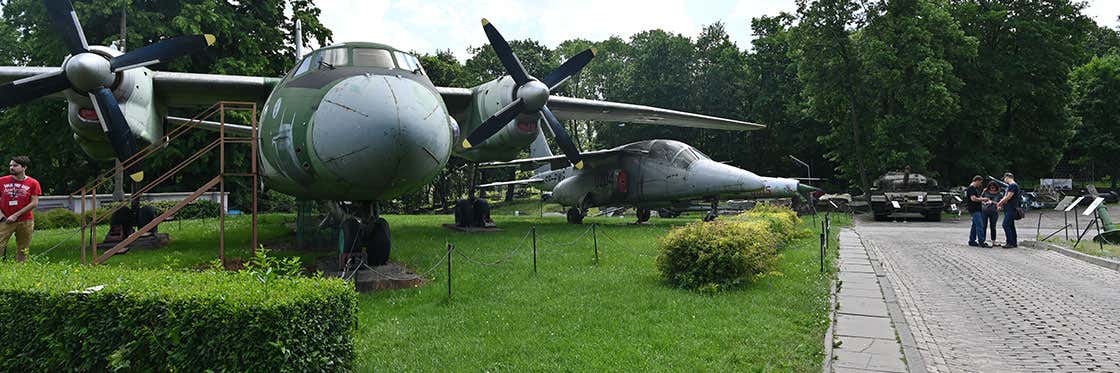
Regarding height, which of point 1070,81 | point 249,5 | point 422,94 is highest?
point 249,5

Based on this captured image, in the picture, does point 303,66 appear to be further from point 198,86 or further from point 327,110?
point 198,86

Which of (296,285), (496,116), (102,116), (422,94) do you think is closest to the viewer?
(296,285)

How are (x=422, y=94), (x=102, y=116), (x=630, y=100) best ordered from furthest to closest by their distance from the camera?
(x=630, y=100)
(x=102, y=116)
(x=422, y=94)

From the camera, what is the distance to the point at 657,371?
171 inches

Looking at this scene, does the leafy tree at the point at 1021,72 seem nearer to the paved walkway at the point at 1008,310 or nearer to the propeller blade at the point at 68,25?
the paved walkway at the point at 1008,310

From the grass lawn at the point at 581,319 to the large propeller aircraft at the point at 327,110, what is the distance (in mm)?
1539

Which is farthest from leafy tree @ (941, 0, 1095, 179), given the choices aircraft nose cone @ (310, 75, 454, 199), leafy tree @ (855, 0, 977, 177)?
aircraft nose cone @ (310, 75, 454, 199)

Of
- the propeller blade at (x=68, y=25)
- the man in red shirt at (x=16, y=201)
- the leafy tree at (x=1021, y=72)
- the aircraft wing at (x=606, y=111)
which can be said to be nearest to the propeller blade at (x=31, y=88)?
the propeller blade at (x=68, y=25)

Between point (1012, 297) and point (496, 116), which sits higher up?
point (496, 116)

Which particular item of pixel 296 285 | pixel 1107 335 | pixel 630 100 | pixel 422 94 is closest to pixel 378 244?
pixel 422 94

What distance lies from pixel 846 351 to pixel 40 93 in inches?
501

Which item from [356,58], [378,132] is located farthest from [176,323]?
[356,58]

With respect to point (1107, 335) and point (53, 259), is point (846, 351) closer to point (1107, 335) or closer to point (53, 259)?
point (1107, 335)

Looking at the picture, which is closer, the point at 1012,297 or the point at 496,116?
the point at 1012,297
